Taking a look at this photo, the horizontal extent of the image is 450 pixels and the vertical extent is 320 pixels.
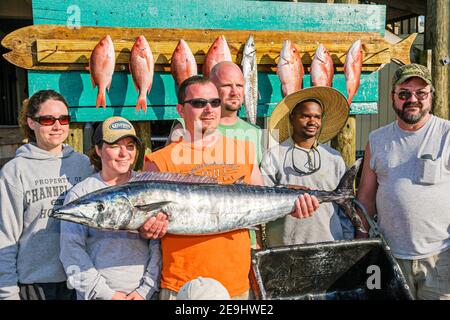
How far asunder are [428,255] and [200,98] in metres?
1.92

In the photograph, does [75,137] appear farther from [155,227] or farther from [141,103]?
[155,227]

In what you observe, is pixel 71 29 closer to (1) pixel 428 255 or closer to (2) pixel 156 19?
(2) pixel 156 19

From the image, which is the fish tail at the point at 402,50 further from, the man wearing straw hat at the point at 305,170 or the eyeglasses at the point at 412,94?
the eyeglasses at the point at 412,94

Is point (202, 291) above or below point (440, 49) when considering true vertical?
below

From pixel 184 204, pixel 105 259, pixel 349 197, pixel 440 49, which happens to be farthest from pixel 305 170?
pixel 440 49

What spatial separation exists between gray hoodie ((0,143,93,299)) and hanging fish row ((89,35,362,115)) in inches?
70.1

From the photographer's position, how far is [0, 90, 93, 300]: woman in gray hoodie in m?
2.72

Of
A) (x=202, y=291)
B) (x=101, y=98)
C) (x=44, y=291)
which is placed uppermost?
(x=101, y=98)

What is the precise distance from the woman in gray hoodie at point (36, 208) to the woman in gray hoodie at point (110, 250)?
21cm

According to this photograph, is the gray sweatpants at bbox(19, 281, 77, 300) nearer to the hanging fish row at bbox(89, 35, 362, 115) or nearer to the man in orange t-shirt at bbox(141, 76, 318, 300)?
the man in orange t-shirt at bbox(141, 76, 318, 300)

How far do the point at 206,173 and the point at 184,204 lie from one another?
0.32 metres

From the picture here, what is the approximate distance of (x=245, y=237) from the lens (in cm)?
284

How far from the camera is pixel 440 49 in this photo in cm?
601
